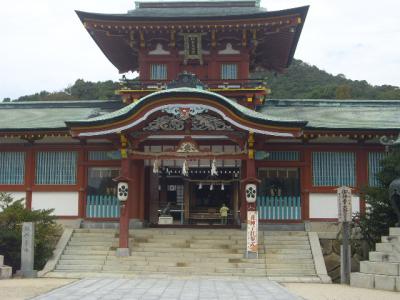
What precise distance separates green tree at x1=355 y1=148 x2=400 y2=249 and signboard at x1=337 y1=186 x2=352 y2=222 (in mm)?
1297

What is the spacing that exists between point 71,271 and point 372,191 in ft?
29.6

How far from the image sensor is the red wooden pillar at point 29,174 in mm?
20094

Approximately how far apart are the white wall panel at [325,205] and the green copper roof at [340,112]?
99.0 inches

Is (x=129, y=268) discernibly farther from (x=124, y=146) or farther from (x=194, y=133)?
(x=194, y=133)

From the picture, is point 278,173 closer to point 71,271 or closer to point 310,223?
point 310,223

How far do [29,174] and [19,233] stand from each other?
14.3 feet

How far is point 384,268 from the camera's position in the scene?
1332 cm

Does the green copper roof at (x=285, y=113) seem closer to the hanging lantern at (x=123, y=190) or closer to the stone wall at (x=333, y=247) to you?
the hanging lantern at (x=123, y=190)

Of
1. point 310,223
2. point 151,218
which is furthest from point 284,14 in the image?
point 151,218

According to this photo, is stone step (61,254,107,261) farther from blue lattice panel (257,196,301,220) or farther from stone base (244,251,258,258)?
blue lattice panel (257,196,301,220)

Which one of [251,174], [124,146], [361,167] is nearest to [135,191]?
[124,146]

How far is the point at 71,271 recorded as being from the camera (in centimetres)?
1602

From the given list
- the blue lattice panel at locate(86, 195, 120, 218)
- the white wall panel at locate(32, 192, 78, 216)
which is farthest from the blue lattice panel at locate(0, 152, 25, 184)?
the blue lattice panel at locate(86, 195, 120, 218)

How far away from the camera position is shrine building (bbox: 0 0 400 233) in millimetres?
17516
